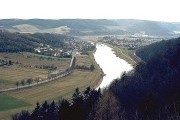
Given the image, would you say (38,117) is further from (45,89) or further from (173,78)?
(45,89)

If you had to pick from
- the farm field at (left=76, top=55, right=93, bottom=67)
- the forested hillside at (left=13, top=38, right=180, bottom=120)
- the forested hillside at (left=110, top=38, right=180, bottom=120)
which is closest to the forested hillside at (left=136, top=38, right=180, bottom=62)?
the forested hillside at (left=110, top=38, right=180, bottom=120)

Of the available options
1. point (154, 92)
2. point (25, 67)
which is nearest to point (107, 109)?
point (154, 92)

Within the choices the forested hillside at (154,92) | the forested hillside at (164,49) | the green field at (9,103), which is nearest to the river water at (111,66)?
the forested hillside at (164,49)

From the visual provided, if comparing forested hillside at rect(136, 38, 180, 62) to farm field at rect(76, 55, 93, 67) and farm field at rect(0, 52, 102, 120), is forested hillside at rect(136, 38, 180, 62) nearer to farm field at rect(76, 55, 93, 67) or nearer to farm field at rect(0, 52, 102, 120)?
farm field at rect(0, 52, 102, 120)

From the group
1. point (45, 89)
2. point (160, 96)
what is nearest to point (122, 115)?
point (160, 96)

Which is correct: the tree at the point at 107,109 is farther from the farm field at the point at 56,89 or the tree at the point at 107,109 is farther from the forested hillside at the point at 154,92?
the farm field at the point at 56,89

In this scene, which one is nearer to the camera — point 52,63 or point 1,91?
point 1,91

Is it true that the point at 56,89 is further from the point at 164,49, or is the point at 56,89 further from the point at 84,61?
the point at 84,61
